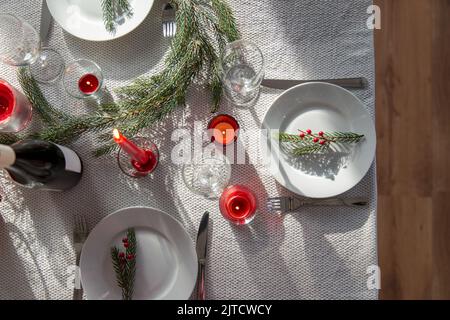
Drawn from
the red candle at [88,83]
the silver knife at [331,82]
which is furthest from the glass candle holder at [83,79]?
the silver knife at [331,82]

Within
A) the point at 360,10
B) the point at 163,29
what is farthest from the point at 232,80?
the point at 360,10

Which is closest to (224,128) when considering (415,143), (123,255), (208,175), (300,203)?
(208,175)

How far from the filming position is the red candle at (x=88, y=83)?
831 millimetres

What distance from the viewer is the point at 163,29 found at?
0.83 m

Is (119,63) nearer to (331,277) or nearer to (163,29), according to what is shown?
(163,29)

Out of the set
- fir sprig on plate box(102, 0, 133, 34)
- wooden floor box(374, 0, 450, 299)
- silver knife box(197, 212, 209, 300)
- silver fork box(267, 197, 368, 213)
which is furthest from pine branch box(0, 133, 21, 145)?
wooden floor box(374, 0, 450, 299)

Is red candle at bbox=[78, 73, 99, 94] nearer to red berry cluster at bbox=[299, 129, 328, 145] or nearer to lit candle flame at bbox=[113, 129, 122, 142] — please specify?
lit candle flame at bbox=[113, 129, 122, 142]

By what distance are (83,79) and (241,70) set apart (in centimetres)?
31

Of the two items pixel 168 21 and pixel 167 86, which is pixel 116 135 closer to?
pixel 167 86

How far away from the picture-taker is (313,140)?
79 cm

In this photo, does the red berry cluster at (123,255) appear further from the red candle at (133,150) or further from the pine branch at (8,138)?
the pine branch at (8,138)

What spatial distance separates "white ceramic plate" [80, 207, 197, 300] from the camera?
785 millimetres

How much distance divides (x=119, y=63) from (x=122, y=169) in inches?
8.4

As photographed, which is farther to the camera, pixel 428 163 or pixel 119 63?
pixel 428 163
